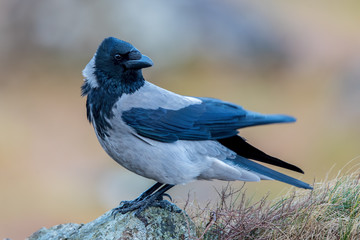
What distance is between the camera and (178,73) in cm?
1348

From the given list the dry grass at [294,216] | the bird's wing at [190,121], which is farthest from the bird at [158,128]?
the dry grass at [294,216]

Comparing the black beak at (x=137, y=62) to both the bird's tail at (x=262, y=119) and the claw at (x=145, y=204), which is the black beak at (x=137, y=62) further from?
the claw at (x=145, y=204)

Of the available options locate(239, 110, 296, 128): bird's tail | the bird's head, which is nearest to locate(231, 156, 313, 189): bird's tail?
locate(239, 110, 296, 128): bird's tail

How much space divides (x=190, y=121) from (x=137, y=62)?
2.38 feet

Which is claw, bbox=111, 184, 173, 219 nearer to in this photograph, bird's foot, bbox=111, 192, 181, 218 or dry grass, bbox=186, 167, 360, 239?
bird's foot, bbox=111, 192, 181, 218

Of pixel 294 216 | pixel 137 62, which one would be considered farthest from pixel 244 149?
Result: pixel 137 62

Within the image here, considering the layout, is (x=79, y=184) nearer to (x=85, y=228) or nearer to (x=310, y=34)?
(x=85, y=228)

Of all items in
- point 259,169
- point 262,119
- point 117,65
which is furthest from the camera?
point 259,169

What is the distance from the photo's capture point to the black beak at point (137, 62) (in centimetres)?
446

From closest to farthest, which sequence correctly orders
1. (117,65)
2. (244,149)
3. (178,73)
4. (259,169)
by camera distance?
(117,65) < (259,169) < (244,149) < (178,73)

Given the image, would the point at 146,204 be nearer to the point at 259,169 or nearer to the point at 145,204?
the point at 145,204

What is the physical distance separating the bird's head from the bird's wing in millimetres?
325

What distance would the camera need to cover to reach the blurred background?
38.7ft

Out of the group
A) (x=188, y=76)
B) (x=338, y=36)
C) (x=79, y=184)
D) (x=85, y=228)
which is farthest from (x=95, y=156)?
(x=338, y=36)
